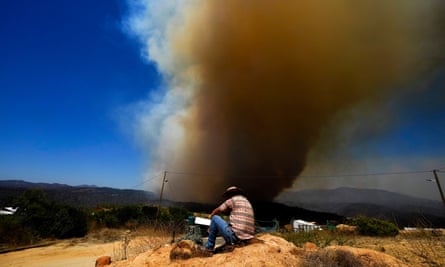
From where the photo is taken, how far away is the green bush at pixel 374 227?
620 inches

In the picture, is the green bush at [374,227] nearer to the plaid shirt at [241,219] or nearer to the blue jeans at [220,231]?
the plaid shirt at [241,219]

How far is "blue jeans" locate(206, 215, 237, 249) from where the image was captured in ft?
13.9

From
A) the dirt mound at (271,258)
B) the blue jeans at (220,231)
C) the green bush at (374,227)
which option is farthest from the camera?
the green bush at (374,227)

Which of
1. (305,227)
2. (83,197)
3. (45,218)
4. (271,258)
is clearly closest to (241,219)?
(271,258)

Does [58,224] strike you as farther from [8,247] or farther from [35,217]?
[8,247]

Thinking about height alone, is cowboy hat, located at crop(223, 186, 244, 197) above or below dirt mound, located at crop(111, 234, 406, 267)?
above

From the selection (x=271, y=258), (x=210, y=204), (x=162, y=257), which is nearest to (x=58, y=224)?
(x=162, y=257)

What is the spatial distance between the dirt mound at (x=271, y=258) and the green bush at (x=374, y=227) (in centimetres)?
1359

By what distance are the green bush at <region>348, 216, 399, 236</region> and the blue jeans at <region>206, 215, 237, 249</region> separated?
15344 millimetres

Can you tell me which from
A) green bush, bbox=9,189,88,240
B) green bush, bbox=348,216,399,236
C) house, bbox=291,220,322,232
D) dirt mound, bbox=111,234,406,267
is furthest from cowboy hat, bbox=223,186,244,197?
green bush, bbox=9,189,88,240

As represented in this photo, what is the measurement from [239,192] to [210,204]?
43.2m

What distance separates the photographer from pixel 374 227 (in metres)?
16.1

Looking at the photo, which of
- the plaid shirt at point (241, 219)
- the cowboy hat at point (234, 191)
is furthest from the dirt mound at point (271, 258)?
the cowboy hat at point (234, 191)

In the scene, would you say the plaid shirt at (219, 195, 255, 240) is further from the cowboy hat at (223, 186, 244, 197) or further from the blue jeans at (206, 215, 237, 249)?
the cowboy hat at (223, 186, 244, 197)
